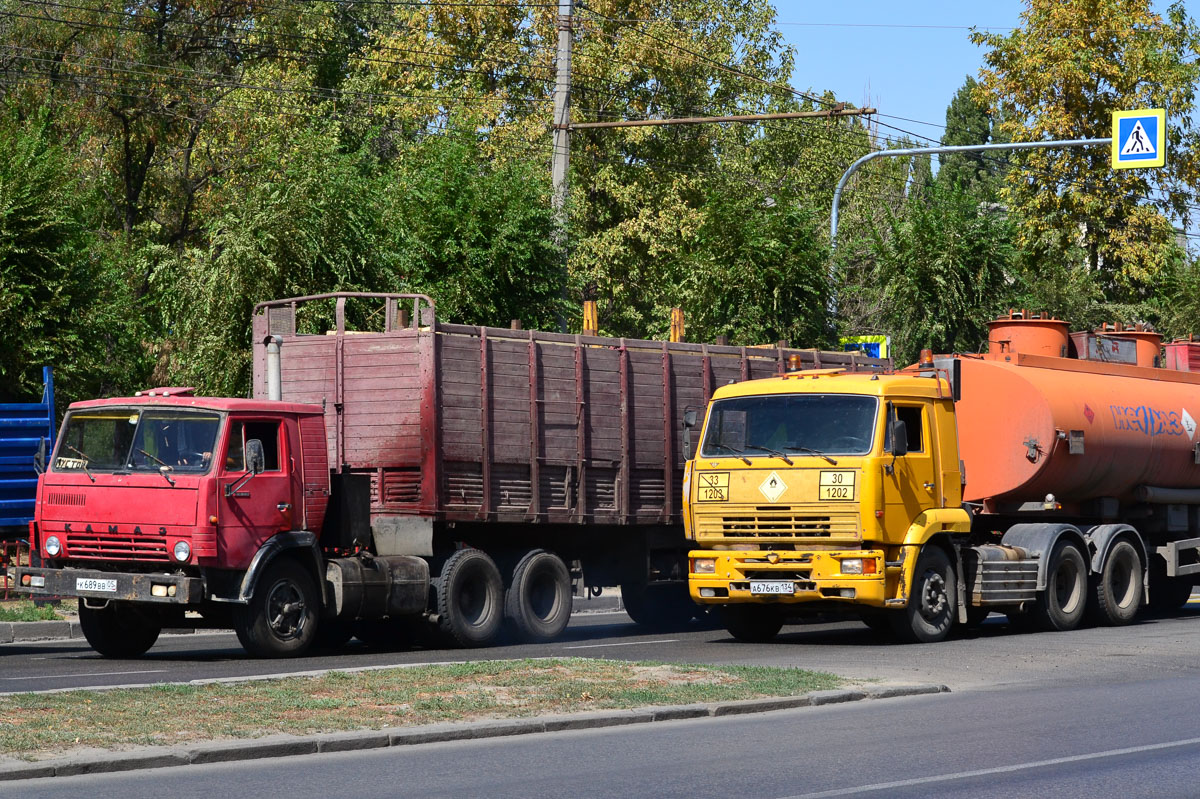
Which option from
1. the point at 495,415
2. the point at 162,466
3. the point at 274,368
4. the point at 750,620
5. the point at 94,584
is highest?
the point at 274,368

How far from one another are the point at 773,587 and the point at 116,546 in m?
6.45

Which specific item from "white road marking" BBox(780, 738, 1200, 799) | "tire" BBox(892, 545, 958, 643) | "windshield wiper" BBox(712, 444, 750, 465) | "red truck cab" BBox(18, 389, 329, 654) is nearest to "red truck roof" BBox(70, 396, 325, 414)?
"red truck cab" BBox(18, 389, 329, 654)

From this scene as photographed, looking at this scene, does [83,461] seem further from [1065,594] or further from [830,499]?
[1065,594]

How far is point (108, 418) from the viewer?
1547 cm

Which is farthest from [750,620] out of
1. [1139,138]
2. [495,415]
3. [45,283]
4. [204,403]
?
[45,283]

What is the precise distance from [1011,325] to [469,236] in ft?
35.9

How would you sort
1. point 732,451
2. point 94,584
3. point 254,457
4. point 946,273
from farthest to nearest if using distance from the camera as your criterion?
point 946,273 < point 732,451 < point 254,457 < point 94,584

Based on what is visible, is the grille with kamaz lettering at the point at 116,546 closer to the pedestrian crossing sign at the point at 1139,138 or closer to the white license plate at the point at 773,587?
the white license plate at the point at 773,587

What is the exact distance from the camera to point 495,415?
17297mm

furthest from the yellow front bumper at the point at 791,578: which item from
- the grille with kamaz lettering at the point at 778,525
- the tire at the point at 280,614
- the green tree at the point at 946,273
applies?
the green tree at the point at 946,273

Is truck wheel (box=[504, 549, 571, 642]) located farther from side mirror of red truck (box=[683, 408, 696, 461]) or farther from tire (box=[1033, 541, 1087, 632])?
tire (box=[1033, 541, 1087, 632])

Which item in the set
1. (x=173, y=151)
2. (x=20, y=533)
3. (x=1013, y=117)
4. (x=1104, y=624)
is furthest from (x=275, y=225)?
(x=1013, y=117)

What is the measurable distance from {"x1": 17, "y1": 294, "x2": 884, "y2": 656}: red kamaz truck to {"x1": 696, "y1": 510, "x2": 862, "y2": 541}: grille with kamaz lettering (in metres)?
1.63

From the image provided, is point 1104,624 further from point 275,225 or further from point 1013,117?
point 1013,117
